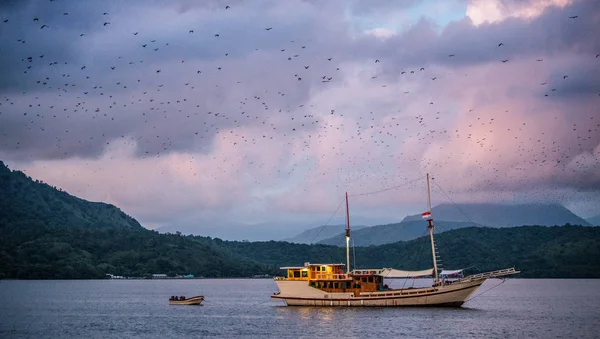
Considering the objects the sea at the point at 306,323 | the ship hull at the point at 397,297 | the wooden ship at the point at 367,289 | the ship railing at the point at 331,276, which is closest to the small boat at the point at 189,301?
the sea at the point at 306,323

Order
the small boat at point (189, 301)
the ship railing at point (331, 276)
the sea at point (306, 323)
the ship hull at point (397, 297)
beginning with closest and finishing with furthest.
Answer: the sea at point (306, 323) → the ship hull at point (397, 297) → the ship railing at point (331, 276) → the small boat at point (189, 301)

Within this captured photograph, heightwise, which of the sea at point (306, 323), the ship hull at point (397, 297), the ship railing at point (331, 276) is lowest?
the sea at point (306, 323)

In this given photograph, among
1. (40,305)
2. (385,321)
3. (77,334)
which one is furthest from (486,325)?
(40,305)

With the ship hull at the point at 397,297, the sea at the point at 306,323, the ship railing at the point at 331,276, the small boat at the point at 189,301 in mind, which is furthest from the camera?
the small boat at the point at 189,301

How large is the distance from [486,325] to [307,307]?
3373cm

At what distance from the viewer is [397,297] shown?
4520 inches

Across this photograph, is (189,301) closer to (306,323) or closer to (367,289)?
(367,289)

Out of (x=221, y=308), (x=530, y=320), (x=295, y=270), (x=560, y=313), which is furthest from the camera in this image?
(x=221, y=308)

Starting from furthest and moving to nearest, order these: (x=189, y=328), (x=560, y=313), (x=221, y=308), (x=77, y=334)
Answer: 1. (x=221, y=308)
2. (x=560, y=313)
3. (x=189, y=328)
4. (x=77, y=334)

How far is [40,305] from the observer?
155 metres

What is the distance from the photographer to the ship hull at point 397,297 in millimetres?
114812

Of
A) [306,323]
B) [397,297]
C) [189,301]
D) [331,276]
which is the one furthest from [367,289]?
[189,301]

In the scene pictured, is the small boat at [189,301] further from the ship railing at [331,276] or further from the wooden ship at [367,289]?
the ship railing at [331,276]

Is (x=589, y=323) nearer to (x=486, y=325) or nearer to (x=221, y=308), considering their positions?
(x=486, y=325)
